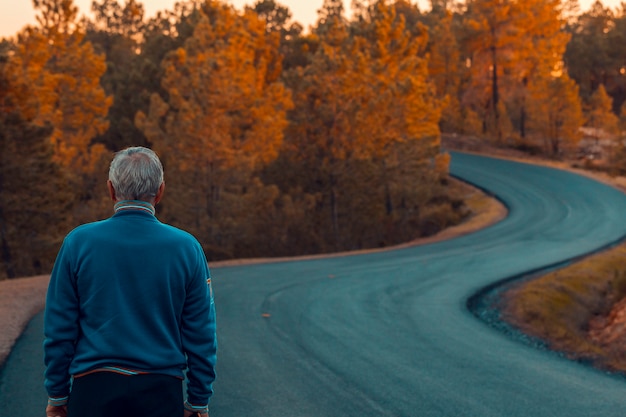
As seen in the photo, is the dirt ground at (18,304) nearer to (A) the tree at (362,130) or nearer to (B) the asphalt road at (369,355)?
(B) the asphalt road at (369,355)

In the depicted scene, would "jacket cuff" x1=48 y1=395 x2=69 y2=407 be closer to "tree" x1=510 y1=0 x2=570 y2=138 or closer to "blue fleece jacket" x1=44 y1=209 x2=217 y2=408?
"blue fleece jacket" x1=44 y1=209 x2=217 y2=408

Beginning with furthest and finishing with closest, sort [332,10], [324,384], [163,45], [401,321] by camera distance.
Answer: [332,10], [163,45], [401,321], [324,384]

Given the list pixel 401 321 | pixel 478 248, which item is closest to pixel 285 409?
pixel 401 321

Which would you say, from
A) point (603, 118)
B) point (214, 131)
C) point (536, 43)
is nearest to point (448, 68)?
point (536, 43)

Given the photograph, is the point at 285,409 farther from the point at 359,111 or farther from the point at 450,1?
the point at 450,1

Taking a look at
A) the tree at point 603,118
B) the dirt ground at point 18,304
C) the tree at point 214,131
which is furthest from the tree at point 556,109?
the dirt ground at point 18,304

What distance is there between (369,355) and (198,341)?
225 inches

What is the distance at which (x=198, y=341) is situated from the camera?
3123mm

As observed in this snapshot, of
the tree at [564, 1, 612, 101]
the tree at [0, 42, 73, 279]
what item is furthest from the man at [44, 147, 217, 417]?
the tree at [564, 1, 612, 101]

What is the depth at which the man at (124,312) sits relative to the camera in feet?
9.59

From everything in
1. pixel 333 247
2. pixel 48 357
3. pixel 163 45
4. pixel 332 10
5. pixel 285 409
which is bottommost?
pixel 333 247

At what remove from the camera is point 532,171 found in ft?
153

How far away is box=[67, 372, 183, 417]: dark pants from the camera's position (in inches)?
113

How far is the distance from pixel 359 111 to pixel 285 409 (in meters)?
27.4
